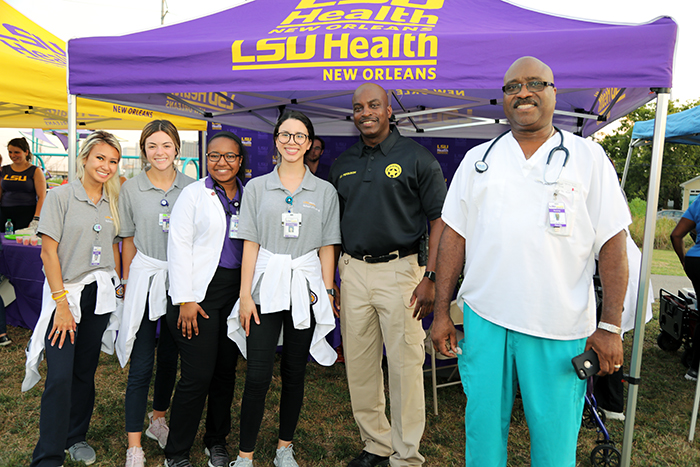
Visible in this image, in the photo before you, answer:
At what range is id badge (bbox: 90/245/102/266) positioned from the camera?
224cm

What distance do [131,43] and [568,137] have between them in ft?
7.43

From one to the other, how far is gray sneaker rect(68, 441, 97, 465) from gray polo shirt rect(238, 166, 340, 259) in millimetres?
1521

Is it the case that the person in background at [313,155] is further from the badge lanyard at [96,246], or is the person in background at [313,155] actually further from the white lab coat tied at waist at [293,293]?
the badge lanyard at [96,246]

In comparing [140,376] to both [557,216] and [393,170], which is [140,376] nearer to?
[393,170]

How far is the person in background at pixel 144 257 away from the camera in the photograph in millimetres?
2320

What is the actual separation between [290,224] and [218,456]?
136cm

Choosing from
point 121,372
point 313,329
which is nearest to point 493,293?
point 313,329

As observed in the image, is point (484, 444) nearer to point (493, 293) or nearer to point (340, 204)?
point (493, 293)

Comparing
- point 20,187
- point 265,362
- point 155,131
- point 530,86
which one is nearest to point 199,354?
point 265,362

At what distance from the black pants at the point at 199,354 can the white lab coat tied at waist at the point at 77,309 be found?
329mm

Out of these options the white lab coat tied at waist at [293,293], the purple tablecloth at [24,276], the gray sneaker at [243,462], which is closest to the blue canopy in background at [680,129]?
the white lab coat tied at waist at [293,293]

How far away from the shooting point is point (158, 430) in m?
2.65

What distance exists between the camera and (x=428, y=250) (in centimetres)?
242

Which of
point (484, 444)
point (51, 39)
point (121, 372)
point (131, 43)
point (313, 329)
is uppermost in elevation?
point (51, 39)
